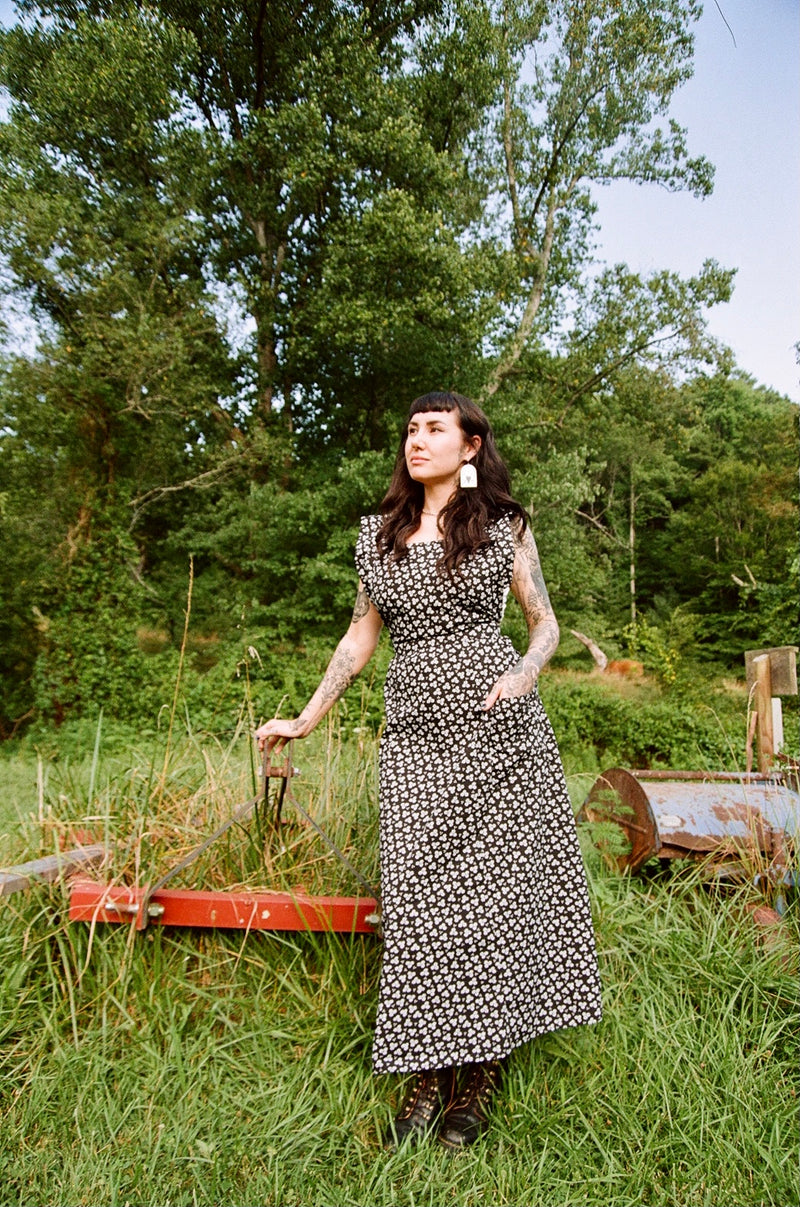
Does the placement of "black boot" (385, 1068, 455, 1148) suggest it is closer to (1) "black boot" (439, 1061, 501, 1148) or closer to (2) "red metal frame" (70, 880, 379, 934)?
(1) "black boot" (439, 1061, 501, 1148)

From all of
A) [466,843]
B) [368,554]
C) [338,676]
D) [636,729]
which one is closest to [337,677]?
[338,676]

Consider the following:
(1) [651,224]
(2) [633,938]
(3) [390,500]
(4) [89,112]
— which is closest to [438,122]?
(1) [651,224]

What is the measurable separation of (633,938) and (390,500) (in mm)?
1700

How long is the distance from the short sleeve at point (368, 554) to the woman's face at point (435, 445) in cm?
21

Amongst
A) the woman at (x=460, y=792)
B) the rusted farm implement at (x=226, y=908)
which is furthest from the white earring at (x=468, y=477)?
the rusted farm implement at (x=226, y=908)

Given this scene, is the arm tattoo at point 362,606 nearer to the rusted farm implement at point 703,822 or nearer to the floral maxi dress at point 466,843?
the floral maxi dress at point 466,843

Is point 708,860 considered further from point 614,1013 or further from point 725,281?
point 725,281

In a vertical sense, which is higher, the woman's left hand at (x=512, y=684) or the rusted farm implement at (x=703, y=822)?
the woman's left hand at (x=512, y=684)

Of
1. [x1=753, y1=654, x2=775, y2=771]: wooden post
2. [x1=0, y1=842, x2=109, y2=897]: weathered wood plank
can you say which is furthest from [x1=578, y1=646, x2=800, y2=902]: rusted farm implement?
[x1=0, y1=842, x2=109, y2=897]: weathered wood plank

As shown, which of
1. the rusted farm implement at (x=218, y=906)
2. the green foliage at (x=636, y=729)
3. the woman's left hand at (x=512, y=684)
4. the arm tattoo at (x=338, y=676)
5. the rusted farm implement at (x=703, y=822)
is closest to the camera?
the woman's left hand at (x=512, y=684)

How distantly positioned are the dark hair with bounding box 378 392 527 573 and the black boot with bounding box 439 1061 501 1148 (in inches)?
55.7

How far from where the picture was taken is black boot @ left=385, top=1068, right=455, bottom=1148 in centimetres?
199

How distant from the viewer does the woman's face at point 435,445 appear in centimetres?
238

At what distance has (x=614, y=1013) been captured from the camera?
2.37m
